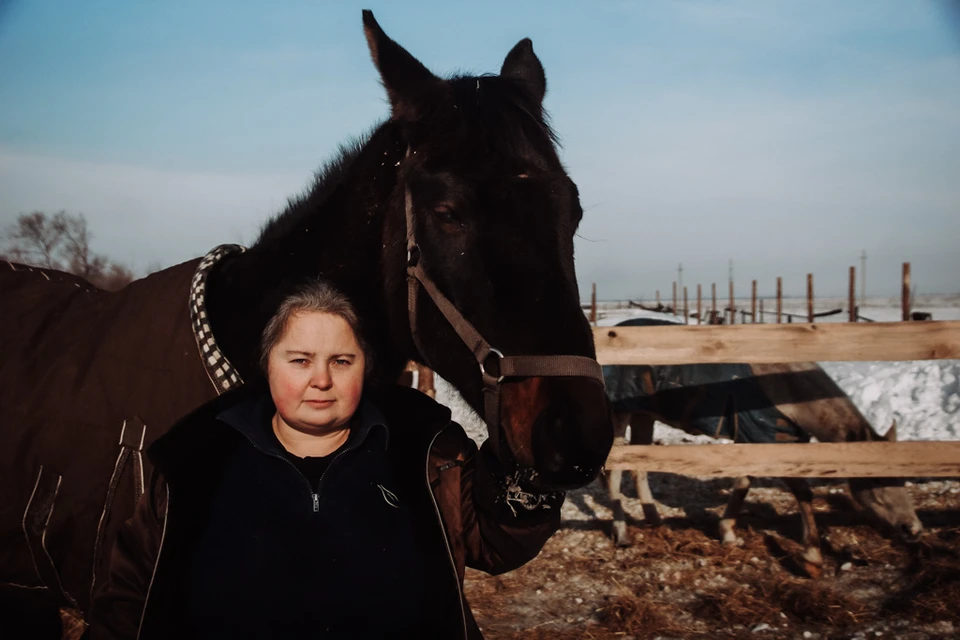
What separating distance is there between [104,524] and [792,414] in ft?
16.7

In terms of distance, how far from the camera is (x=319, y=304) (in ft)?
5.14

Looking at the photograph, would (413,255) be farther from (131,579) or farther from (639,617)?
(639,617)

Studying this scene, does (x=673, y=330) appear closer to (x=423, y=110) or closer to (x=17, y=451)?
(x=423, y=110)

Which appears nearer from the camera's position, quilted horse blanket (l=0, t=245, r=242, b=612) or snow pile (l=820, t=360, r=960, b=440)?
Result: quilted horse blanket (l=0, t=245, r=242, b=612)

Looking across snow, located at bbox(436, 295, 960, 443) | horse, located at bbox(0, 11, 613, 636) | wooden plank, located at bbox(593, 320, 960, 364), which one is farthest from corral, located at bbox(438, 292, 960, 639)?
snow, located at bbox(436, 295, 960, 443)

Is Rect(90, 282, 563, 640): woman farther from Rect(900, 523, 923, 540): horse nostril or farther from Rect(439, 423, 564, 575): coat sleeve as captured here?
Rect(900, 523, 923, 540): horse nostril

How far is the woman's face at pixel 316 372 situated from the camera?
1.48m

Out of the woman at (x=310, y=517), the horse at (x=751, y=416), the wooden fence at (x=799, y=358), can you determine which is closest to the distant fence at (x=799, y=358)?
the wooden fence at (x=799, y=358)

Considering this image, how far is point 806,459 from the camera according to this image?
14.4 ft

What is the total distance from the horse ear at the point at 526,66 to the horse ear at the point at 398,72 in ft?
1.63

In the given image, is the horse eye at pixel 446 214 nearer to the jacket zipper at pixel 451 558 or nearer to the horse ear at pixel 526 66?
the jacket zipper at pixel 451 558

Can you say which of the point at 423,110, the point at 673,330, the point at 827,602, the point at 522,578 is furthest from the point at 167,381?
the point at 827,602

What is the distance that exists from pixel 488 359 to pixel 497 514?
380mm

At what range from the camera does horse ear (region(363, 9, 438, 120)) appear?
72.6 inches
